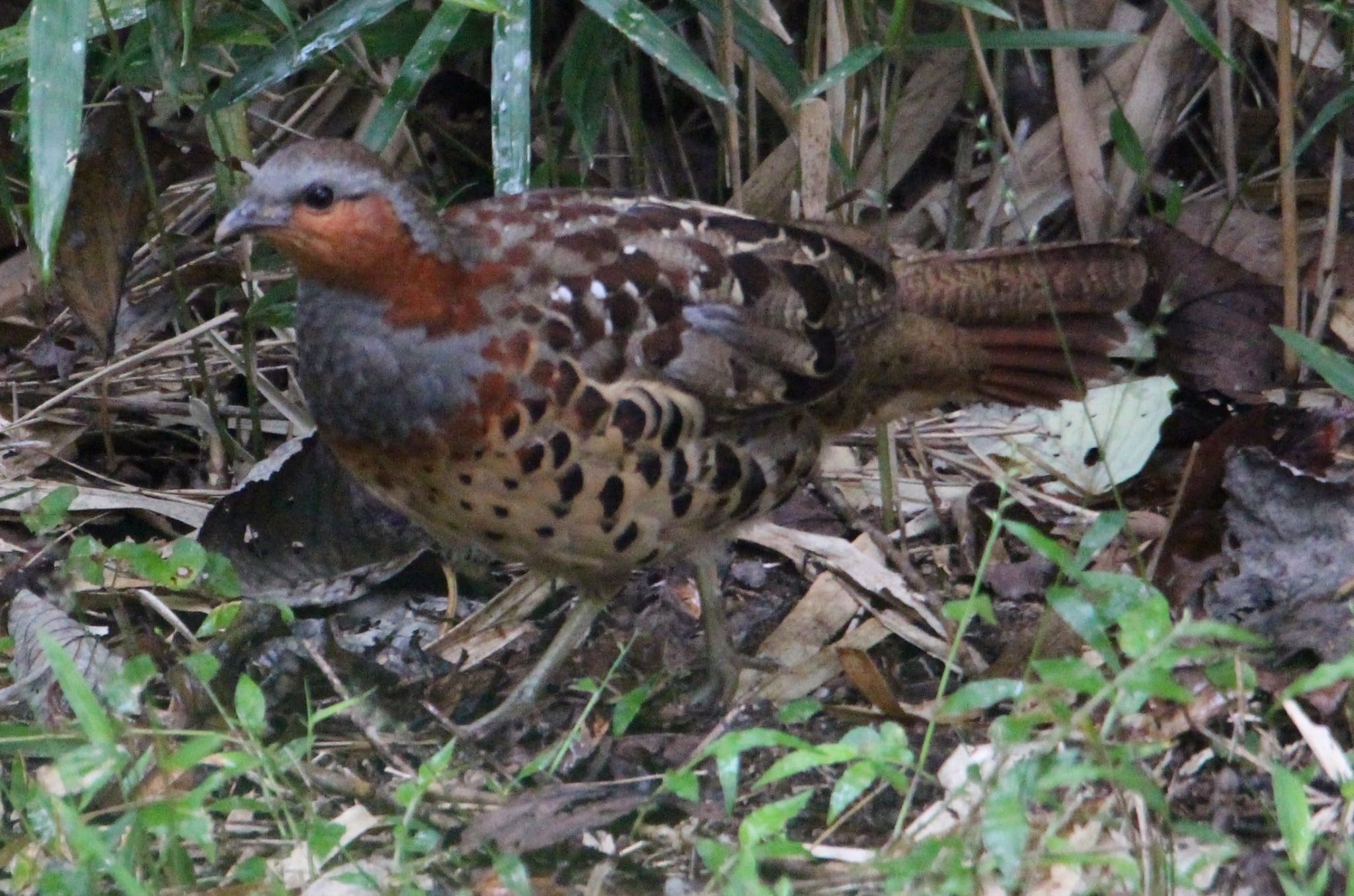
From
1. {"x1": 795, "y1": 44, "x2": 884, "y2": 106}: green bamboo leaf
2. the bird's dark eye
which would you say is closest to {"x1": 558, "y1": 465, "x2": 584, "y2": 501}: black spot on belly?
the bird's dark eye

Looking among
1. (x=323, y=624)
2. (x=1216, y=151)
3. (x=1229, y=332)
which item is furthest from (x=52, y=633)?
(x=1216, y=151)

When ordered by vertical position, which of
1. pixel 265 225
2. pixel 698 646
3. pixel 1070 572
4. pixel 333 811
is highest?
pixel 265 225

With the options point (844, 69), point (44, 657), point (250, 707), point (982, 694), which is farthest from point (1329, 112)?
point (44, 657)

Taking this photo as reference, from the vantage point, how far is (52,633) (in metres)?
3.42

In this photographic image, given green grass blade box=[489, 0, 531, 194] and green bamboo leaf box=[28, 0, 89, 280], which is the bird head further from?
green grass blade box=[489, 0, 531, 194]

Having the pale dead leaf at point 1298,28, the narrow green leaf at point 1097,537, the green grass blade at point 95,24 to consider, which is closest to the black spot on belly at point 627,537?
the narrow green leaf at point 1097,537

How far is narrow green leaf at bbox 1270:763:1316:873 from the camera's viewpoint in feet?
7.46

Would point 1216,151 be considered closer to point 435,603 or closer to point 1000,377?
point 1000,377

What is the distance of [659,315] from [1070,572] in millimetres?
1003

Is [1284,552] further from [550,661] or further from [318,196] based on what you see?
[318,196]

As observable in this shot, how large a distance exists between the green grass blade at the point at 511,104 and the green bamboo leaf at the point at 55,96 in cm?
77

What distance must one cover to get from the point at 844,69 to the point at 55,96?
5.05 ft

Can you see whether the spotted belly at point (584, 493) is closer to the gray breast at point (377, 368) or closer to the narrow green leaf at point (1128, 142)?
the gray breast at point (377, 368)

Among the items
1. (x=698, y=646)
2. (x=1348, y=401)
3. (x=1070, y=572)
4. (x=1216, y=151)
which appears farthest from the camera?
(x=1216, y=151)
